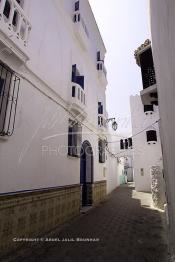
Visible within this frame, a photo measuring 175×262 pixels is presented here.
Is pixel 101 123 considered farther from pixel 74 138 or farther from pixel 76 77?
pixel 74 138

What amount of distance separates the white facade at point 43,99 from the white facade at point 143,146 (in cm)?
1026

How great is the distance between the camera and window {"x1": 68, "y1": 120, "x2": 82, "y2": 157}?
24.5 feet

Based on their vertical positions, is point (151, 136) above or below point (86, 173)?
above

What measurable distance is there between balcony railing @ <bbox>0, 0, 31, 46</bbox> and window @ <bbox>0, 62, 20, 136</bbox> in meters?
0.72

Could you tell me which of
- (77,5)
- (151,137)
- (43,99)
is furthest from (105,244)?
(151,137)

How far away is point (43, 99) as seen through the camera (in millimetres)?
5703

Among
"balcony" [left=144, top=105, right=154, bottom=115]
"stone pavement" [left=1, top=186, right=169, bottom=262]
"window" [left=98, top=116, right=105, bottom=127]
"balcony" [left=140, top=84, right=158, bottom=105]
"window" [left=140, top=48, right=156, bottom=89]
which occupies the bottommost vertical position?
"stone pavement" [left=1, top=186, right=169, bottom=262]

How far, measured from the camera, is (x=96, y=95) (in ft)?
40.3

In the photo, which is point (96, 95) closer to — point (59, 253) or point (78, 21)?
point (78, 21)

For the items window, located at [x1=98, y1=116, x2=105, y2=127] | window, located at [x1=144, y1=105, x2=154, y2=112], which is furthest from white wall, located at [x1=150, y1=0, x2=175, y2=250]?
window, located at [x1=144, y1=105, x2=154, y2=112]

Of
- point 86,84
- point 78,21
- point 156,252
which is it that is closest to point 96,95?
point 86,84

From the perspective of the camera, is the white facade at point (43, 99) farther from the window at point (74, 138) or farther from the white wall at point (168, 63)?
the white wall at point (168, 63)

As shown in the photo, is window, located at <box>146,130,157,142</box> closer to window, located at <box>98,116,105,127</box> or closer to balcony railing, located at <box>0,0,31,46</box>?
window, located at <box>98,116,105,127</box>

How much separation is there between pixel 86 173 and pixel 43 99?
5.55m
